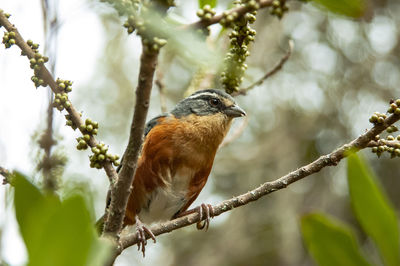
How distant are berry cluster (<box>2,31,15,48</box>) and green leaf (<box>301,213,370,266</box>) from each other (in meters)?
2.09

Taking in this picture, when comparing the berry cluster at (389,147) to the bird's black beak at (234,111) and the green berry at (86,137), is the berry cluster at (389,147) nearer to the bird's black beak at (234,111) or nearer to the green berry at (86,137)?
the green berry at (86,137)

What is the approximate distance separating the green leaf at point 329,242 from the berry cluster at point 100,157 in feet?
5.86

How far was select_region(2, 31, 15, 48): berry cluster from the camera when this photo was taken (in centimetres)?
290

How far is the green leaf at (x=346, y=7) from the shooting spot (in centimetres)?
143

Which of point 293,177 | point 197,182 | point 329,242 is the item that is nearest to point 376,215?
point 329,242

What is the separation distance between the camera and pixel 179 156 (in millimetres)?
4910

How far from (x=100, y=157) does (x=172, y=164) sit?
1759 mm

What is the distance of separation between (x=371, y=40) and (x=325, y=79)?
1.21m

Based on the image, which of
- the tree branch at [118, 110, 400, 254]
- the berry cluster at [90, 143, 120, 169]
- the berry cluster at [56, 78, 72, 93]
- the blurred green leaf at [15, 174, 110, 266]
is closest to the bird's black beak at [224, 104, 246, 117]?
the tree branch at [118, 110, 400, 254]

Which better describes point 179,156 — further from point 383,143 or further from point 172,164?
point 383,143

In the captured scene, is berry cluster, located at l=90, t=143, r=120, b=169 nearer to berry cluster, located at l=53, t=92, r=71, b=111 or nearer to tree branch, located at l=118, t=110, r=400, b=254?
berry cluster, located at l=53, t=92, r=71, b=111

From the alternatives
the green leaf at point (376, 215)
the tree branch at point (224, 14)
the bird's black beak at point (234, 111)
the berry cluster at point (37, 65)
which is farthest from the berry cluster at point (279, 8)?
the bird's black beak at point (234, 111)

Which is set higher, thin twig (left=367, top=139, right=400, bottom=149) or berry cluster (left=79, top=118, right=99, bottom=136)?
berry cluster (left=79, top=118, right=99, bottom=136)

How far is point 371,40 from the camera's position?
33.0 ft
